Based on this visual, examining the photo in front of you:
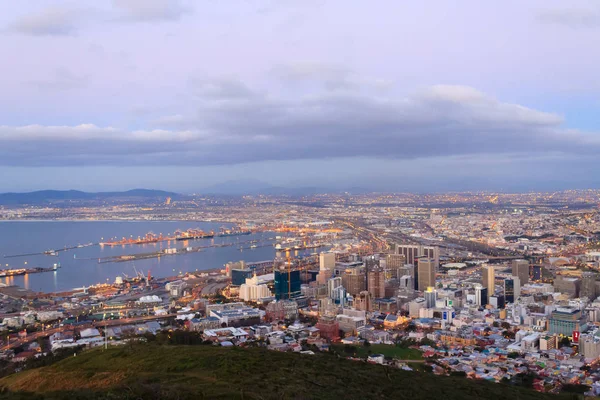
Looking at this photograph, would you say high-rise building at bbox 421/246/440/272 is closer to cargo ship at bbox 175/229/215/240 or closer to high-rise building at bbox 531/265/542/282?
high-rise building at bbox 531/265/542/282

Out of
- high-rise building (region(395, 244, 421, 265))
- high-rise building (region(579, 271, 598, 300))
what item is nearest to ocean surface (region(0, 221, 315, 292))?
high-rise building (region(395, 244, 421, 265))

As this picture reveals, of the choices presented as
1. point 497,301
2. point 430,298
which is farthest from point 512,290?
point 430,298

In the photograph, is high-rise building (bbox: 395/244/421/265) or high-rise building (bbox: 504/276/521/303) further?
high-rise building (bbox: 395/244/421/265)

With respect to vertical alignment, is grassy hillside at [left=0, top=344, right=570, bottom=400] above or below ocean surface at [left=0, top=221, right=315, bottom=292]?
above

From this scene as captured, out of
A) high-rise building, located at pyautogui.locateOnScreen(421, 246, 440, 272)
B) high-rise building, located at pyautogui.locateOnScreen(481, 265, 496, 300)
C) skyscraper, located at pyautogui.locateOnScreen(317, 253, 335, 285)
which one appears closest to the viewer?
high-rise building, located at pyautogui.locateOnScreen(481, 265, 496, 300)

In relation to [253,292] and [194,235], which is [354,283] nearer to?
[253,292]

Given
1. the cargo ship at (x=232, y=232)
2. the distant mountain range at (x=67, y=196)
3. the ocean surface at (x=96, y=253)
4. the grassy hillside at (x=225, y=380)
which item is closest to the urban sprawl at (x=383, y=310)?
the ocean surface at (x=96, y=253)

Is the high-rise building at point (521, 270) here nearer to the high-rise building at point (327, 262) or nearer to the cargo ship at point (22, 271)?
the high-rise building at point (327, 262)
